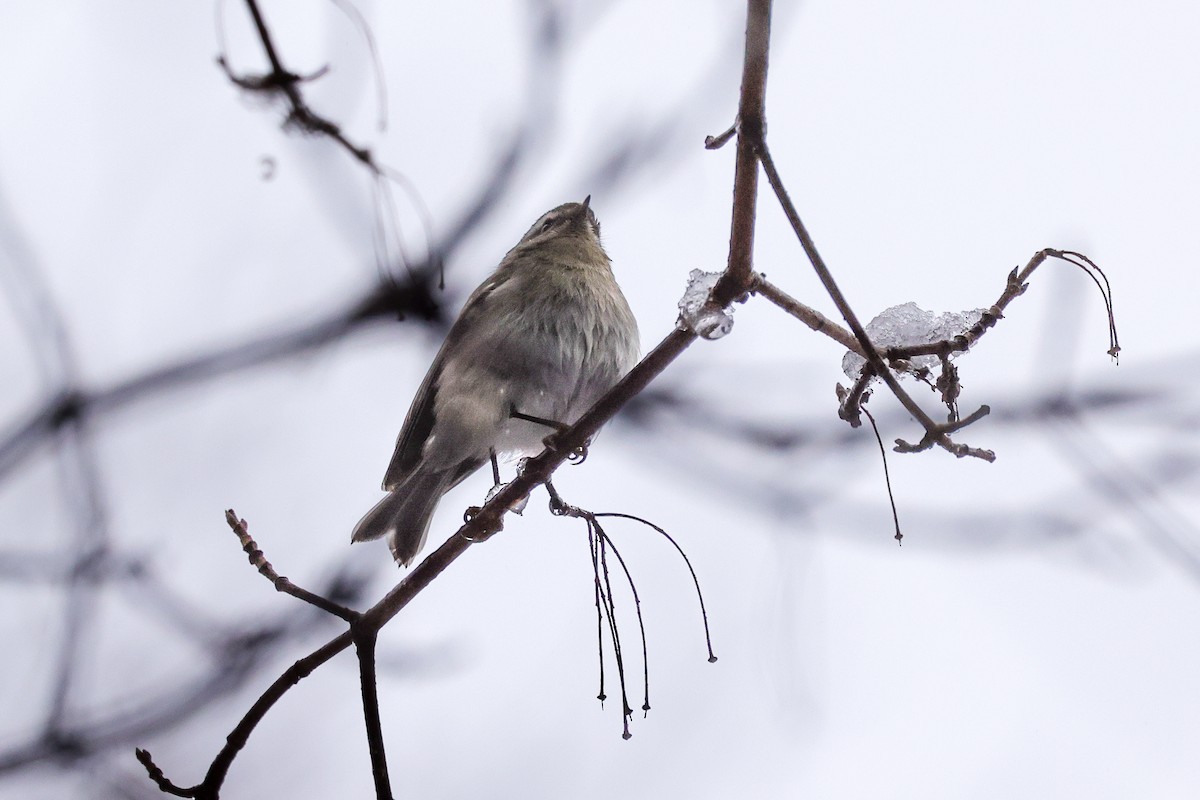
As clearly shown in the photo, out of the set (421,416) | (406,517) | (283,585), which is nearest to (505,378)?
(421,416)

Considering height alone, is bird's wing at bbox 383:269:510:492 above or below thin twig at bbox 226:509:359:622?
above

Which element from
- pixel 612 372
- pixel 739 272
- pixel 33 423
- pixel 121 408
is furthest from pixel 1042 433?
pixel 33 423

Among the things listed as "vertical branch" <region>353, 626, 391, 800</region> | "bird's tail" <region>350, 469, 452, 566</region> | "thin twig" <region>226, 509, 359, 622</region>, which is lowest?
"vertical branch" <region>353, 626, 391, 800</region>

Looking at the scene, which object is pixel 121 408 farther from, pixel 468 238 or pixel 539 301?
pixel 539 301

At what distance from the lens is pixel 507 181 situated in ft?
9.21

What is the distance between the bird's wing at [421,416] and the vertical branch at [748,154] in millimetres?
2211

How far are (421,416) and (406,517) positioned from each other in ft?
1.40

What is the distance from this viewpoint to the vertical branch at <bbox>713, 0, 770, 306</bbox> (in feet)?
5.26

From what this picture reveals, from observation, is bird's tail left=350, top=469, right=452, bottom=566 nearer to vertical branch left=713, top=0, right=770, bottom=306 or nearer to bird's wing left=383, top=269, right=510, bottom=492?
bird's wing left=383, top=269, right=510, bottom=492

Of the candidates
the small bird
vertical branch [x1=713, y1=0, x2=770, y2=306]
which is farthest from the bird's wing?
vertical branch [x1=713, y1=0, x2=770, y2=306]

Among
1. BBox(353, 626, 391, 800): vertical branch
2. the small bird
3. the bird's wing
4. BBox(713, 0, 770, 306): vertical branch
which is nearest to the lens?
BBox(713, 0, 770, 306): vertical branch

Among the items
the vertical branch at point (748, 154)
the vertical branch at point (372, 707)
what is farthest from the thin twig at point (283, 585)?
the vertical branch at point (748, 154)

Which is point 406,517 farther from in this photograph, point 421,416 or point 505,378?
point 505,378

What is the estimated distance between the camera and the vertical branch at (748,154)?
1.60 metres
